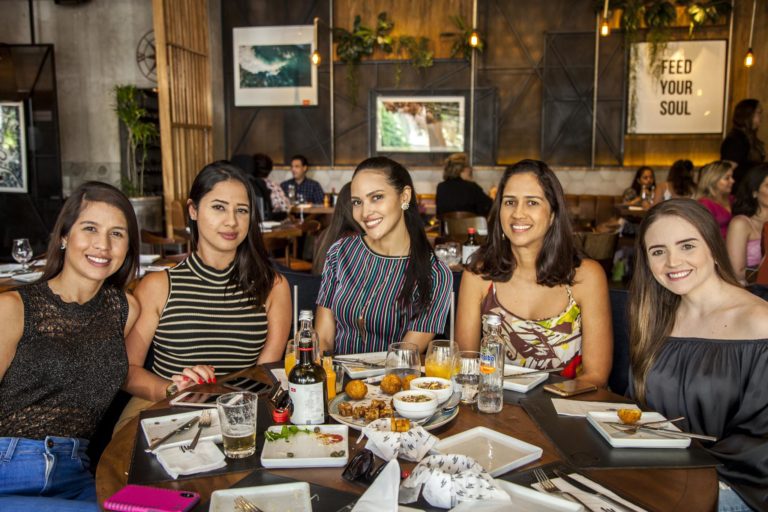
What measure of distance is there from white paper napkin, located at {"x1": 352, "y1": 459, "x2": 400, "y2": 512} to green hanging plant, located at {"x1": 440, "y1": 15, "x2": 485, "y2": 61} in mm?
9709

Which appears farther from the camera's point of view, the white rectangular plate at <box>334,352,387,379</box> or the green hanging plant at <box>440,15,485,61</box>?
the green hanging plant at <box>440,15,485,61</box>

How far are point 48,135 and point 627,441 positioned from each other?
10.2m

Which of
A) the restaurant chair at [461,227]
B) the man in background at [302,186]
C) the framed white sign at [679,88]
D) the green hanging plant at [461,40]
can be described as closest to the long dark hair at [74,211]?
the restaurant chair at [461,227]

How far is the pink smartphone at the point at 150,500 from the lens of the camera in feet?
4.39

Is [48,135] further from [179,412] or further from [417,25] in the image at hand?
[179,412]

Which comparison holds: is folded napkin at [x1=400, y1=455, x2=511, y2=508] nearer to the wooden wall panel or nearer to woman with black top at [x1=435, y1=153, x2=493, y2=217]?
woman with black top at [x1=435, y1=153, x2=493, y2=217]

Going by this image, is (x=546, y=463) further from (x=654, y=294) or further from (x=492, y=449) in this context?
(x=654, y=294)

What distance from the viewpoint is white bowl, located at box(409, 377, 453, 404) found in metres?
1.87

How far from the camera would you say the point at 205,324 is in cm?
A: 253

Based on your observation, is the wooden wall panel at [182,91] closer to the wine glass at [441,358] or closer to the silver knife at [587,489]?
the wine glass at [441,358]

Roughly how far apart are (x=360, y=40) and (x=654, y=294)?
29.8 feet

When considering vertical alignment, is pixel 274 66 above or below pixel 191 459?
above

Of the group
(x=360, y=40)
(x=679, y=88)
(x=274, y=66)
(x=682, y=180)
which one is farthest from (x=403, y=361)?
(x=274, y=66)

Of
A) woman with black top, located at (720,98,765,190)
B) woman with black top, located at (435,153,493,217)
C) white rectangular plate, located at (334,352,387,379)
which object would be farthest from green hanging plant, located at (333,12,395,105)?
white rectangular plate, located at (334,352,387,379)
